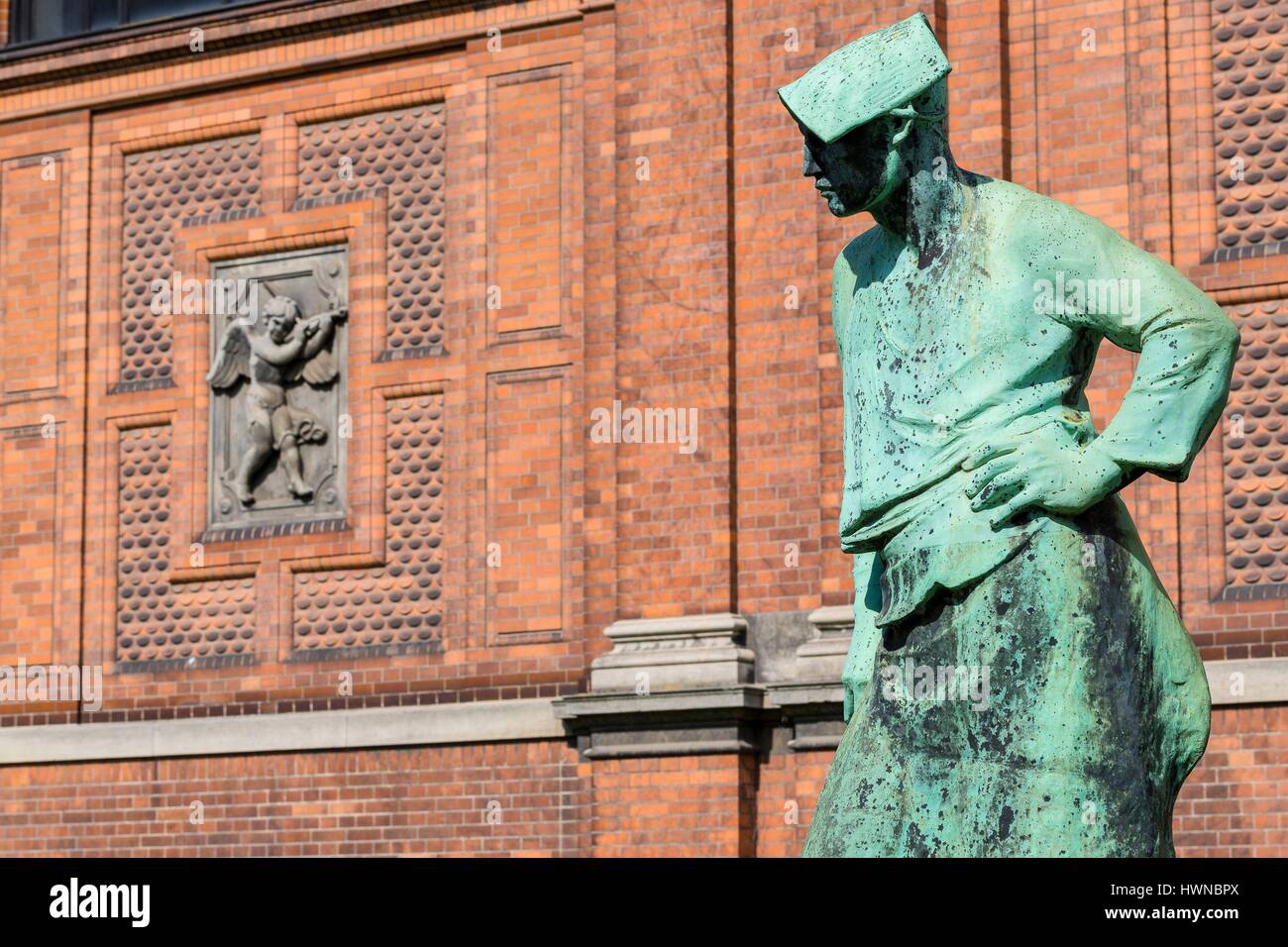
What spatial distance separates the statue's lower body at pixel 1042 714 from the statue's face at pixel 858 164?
78 cm

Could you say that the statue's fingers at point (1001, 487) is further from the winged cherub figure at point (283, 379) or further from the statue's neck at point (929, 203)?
the winged cherub figure at point (283, 379)

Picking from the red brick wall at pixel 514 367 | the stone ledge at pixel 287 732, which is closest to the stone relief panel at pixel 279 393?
the red brick wall at pixel 514 367

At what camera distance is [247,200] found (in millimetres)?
17828

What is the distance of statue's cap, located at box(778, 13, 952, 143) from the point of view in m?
4.79

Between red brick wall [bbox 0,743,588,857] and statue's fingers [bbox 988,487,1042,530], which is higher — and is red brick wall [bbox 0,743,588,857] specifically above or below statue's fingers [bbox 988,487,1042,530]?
below

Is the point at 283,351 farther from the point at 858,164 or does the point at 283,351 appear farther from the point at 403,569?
the point at 858,164

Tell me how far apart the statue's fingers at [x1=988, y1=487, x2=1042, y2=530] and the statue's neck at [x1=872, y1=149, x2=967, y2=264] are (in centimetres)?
58

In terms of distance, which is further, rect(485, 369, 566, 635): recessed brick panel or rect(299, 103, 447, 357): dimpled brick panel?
rect(299, 103, 447, 357): dimpled brick panel

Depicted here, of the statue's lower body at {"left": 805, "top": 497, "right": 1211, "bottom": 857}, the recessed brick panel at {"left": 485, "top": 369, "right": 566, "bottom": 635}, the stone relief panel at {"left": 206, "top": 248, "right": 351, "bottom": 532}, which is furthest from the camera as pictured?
the stone relief panel at {"left": 206, "top": 248, "right": 351, "bottom": 532}

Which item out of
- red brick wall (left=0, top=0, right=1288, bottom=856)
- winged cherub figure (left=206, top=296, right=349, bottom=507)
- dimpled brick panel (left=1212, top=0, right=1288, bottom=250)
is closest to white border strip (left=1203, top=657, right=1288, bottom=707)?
red brick wall (left=0, top=0, right=1288, bottom=856)

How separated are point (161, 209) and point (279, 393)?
75.6 inches

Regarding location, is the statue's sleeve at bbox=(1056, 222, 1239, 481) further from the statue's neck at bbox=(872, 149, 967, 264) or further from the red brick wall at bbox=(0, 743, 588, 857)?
the red brick wall at bbox=(0, 743, 588, 857)

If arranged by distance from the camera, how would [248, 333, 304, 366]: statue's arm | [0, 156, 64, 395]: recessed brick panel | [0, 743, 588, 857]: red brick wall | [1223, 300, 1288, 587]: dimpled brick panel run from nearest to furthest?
[1223, 300, 1288, 587]: dimpled brick panel → [0, 743, 588, 857]: red brick wall → [248, 333, 304, 366]: statue's arm → [0, 156, 64, 395]: recessed brick panel
